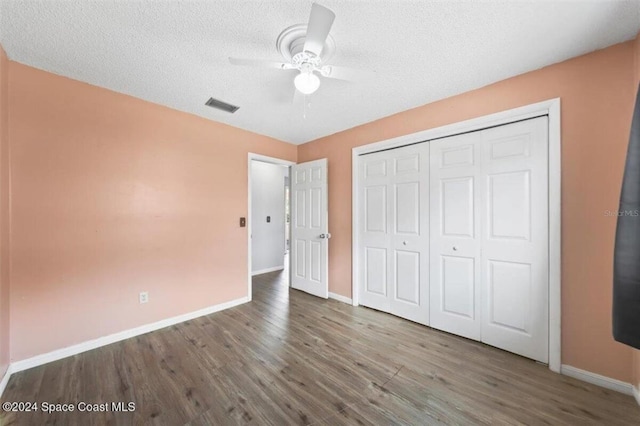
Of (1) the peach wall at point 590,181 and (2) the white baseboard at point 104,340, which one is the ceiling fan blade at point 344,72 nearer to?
(1) the peach wall at point 590,181

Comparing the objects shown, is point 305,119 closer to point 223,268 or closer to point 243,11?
point 243,11

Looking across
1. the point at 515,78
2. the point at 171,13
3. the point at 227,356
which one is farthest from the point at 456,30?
the point at 227,356

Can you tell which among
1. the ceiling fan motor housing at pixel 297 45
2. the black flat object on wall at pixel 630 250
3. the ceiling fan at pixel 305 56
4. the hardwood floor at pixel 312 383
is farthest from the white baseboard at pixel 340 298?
the ceiling fan motor housing at pixel 297 45

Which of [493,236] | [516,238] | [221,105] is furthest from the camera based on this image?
[221,105]

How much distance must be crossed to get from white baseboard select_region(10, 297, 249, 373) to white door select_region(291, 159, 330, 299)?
123 centimetres

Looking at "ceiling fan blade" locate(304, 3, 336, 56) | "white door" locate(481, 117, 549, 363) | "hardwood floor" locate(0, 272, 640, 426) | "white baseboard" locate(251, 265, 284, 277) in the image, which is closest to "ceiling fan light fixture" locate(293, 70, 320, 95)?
"ceiling fan blade" locate(304, 3, 336, 56)

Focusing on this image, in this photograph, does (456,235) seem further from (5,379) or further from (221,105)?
(5,379)

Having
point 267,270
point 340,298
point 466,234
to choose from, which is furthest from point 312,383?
point 267,270

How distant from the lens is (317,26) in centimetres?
128

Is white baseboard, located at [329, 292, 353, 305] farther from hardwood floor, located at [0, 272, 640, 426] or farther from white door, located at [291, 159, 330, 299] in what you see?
hardwood floor, located at [0, 272, 640, 426]

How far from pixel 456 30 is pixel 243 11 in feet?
4.45

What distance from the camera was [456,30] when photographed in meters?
1.58

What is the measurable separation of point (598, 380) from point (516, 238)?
1094 mm

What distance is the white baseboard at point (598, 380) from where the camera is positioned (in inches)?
65.2
